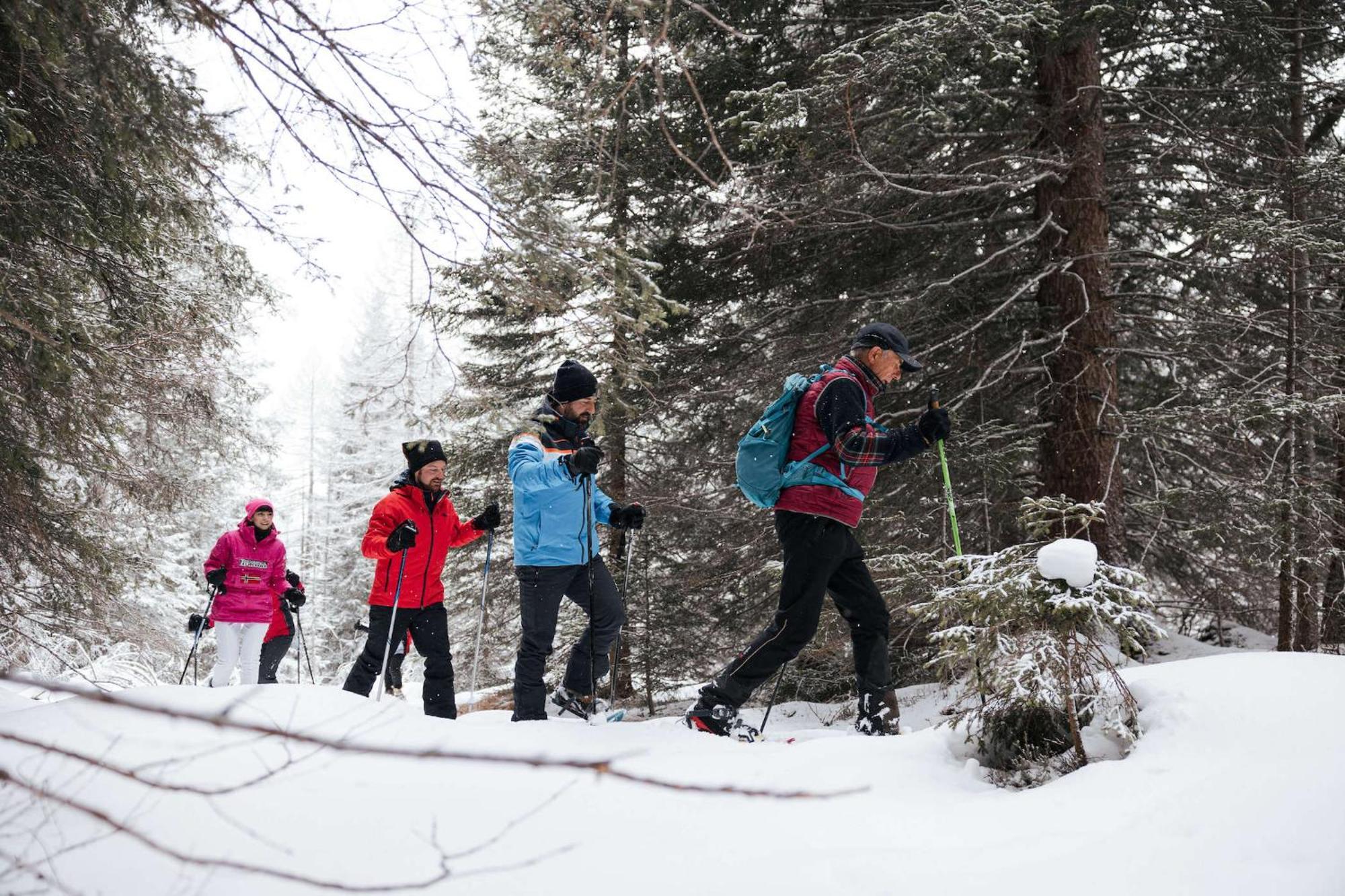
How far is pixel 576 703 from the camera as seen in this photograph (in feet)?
17.8

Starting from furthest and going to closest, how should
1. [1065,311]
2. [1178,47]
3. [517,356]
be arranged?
[517,356] → [1178,47] → [1065,311]

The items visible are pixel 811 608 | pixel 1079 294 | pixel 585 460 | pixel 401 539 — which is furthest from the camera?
pixel 1079 294

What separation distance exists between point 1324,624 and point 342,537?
27.9 m

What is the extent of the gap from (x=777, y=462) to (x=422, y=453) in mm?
2917

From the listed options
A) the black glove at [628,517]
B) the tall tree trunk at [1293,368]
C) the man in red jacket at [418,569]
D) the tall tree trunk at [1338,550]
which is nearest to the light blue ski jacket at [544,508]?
the black glove at [628,517]

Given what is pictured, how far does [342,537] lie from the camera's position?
95.4 feet

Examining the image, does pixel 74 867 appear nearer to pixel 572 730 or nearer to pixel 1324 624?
pixel 572 730

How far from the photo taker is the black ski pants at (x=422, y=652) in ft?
19.0

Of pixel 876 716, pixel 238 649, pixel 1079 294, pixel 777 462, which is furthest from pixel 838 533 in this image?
pixel 238 649

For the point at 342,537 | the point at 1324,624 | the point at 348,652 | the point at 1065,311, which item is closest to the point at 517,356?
the point at 1065,311

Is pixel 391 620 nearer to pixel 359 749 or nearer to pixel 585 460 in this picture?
pixel 585 460

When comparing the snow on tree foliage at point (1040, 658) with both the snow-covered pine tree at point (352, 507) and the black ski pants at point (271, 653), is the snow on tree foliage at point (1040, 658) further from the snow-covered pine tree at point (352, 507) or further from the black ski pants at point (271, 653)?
the snow-covered pine tree at point (352, 507)

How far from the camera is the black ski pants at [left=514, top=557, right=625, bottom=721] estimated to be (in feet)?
16.3

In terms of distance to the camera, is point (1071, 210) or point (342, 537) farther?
point (342, 537)
